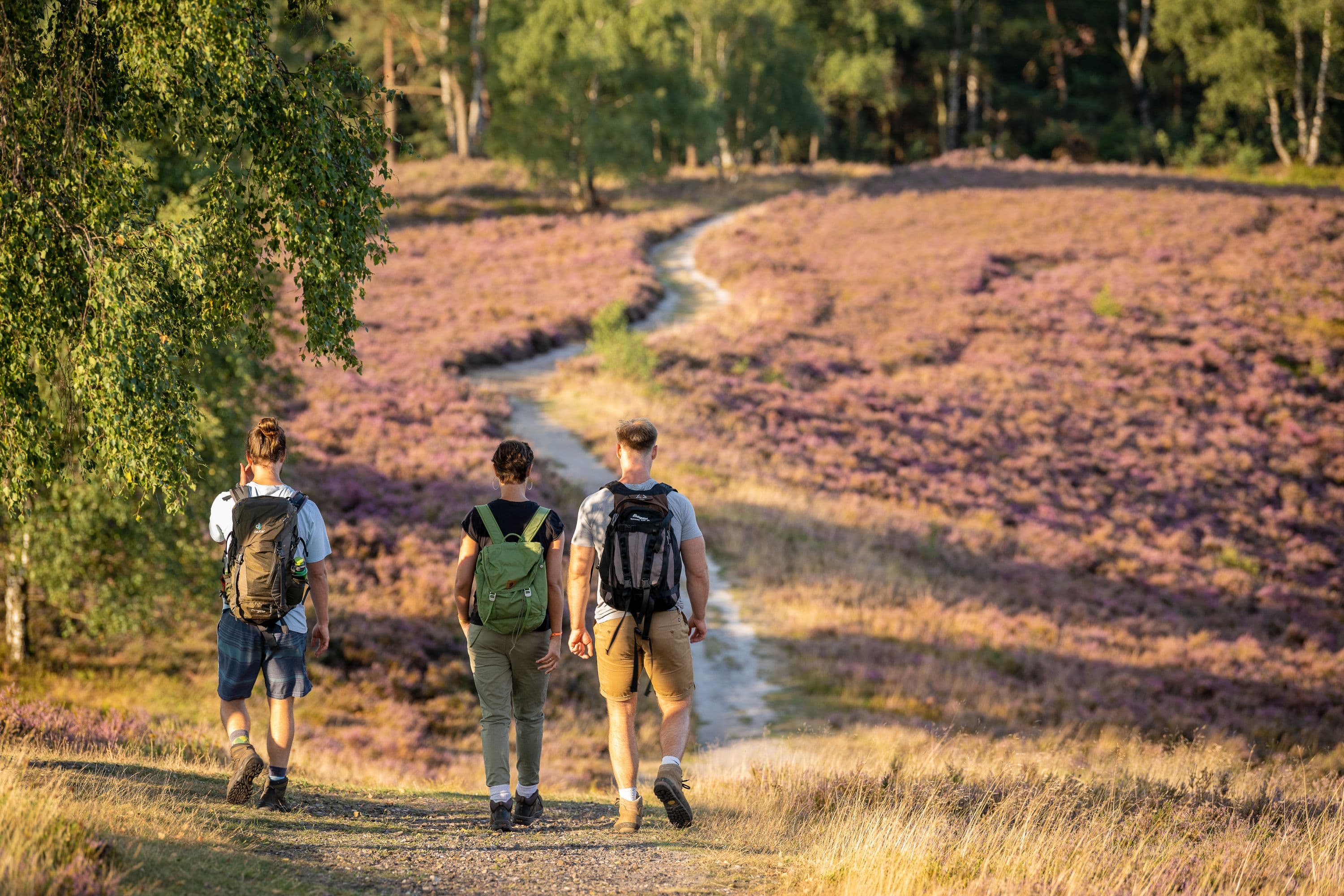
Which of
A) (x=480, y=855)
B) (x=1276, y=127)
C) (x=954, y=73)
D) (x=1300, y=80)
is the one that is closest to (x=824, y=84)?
(x=954, y=73)

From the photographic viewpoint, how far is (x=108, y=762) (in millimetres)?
6629

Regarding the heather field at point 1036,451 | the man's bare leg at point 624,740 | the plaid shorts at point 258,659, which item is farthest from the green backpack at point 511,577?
the heather field at point 1036,451

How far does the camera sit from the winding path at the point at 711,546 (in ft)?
42.7

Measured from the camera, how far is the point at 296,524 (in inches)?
218

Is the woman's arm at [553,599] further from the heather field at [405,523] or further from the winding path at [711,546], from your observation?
the winding path at [711,546]

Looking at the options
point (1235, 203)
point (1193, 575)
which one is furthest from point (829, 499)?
point (1235, 203)

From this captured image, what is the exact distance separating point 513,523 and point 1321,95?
67464 millimetres

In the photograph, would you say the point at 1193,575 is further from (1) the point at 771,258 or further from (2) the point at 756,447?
(1) the point at 771,258

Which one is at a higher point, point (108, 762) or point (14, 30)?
point (14, 30)

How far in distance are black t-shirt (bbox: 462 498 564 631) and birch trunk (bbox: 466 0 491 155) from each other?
49.9 m

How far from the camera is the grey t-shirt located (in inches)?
219

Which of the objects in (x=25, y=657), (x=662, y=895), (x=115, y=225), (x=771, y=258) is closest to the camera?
(x=662, y=895)

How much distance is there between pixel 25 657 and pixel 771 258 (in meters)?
33.0

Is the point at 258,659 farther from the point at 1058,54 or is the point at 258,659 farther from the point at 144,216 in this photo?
the point at 1058,54
